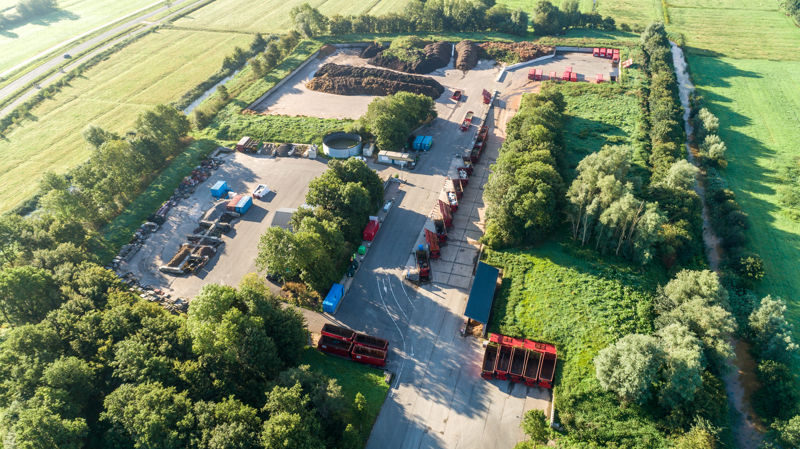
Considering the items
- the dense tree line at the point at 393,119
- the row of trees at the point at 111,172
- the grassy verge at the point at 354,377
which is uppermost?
the dense tree line at the point at 393,119

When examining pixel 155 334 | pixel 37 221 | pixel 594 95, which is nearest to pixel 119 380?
pixel 155 334

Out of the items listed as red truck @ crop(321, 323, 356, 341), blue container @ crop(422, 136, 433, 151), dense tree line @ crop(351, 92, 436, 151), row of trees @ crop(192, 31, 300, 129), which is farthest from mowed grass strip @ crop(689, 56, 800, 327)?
row of trees @ crop(192, 31, 300, 129)

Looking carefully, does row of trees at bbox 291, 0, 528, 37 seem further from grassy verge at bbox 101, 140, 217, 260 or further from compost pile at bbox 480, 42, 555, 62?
grassy verge at bbox 101, 140, 217, 260

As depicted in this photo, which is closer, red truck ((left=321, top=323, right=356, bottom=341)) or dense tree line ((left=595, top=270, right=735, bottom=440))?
dense tree line ((left=595, top=270, right=735, bottom=440))

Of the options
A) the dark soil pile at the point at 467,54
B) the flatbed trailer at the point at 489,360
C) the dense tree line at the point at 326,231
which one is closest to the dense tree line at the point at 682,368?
the flatbed trailer at the point at 489,360

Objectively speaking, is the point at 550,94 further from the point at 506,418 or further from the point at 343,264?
the point at 506,418

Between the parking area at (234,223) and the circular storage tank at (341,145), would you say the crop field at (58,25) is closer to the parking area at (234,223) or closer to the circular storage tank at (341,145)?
the parking area at (234,223)

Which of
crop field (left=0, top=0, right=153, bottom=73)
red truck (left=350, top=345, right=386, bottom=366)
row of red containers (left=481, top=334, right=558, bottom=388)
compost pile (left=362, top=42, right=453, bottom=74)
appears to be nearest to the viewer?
row of red containers (left=481, top=334, right=558, bottom=388)
